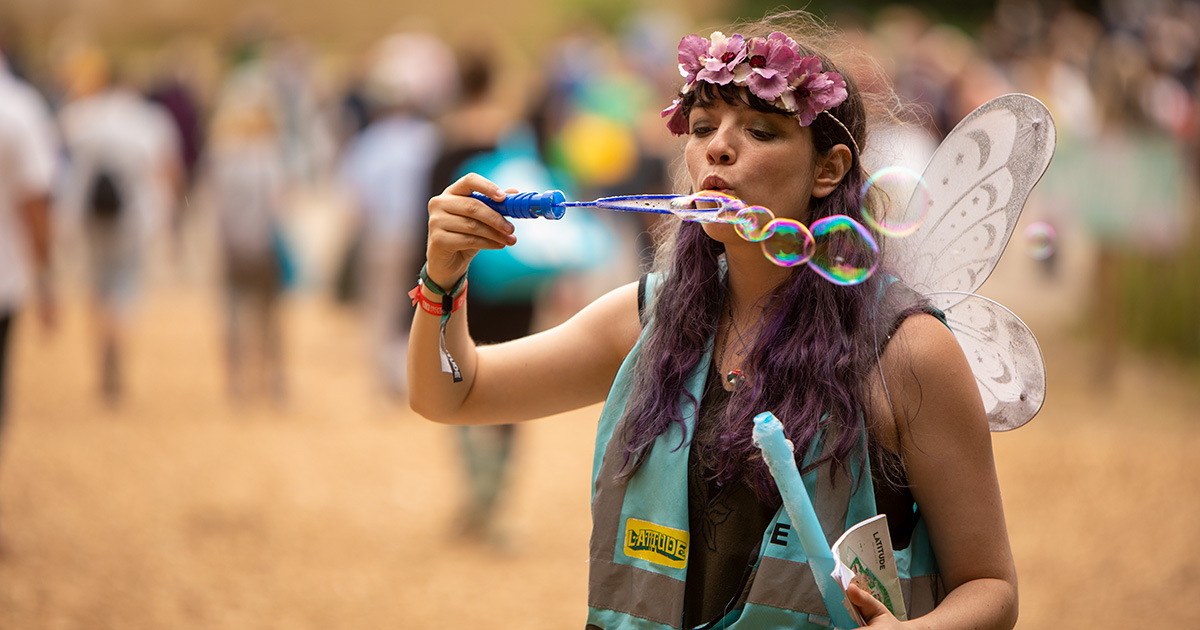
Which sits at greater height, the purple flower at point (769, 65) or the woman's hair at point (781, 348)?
the purple flower at point (769, 65)

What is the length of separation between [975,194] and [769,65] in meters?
0.44

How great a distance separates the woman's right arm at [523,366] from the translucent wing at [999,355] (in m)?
0.59

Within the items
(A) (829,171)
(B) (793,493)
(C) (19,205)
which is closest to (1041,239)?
(A) (829,171)

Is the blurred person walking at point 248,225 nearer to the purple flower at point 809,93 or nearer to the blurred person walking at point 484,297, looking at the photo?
the blurred person walking at point 484,297

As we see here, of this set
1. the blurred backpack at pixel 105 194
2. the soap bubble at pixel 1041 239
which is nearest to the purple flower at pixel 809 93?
the soap bubble at pixel 1041 239

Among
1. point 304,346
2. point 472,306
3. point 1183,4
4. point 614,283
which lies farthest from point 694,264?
point 1183,4

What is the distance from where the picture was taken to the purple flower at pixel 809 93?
1738mm

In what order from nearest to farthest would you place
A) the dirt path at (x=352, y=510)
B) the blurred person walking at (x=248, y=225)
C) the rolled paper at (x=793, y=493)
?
the rolled paper at (x=793, y=493)
the dirt path at (x=352, y=510)
the blurred person walking at (x=248, y=225)

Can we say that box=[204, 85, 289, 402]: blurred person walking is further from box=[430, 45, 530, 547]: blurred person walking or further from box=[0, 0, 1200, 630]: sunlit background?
box=[430, 45, 530, 547]: blurred person walking

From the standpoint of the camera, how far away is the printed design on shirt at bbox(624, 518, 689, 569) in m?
1.76

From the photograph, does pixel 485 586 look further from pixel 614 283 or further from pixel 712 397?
pixel 614 283

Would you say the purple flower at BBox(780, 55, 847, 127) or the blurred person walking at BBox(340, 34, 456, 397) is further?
the blurred person walking at BBox(340, 34, 456, 397)

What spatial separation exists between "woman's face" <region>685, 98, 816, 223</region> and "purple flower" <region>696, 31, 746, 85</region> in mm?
43

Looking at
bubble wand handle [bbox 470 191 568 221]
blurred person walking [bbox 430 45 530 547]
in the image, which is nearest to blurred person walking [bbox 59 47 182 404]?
blurred person walking [bbox 430 45 530 547]
